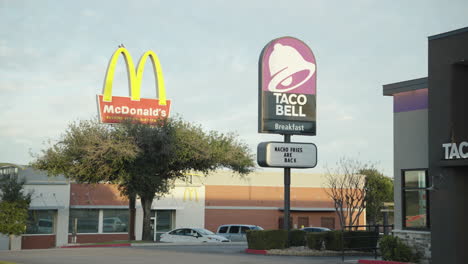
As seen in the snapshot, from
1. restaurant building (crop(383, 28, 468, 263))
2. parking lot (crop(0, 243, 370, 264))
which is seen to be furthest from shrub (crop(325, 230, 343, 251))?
restaurant building (crop(383, 28, 468, 263))

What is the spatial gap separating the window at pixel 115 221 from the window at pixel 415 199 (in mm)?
37921

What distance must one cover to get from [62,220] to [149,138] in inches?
762

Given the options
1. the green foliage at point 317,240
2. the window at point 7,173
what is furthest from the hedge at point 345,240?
the window at point 7,173

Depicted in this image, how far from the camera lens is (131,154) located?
36594 millimetres

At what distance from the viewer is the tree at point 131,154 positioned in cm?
3728

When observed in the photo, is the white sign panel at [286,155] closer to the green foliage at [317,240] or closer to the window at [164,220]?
the green foliage at [317,240]

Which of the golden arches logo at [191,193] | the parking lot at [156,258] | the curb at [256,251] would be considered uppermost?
the golden arches logo at [191,193]

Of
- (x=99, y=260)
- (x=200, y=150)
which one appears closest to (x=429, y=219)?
(x=99, y=260)

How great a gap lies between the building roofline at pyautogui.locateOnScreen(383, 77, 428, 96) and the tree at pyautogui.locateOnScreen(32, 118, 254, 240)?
1750cm

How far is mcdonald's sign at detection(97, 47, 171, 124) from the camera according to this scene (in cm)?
4388

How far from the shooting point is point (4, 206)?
38438 mm

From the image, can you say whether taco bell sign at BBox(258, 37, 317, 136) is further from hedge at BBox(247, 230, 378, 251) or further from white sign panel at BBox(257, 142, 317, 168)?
hedge at BBox(247, 230, 378, 251)

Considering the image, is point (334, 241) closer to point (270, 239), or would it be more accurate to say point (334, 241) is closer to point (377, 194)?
point (270, 239)

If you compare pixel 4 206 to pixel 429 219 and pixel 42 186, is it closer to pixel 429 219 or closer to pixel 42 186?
pixel 42 186
